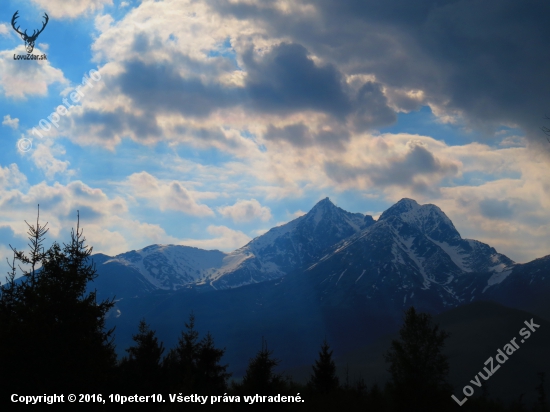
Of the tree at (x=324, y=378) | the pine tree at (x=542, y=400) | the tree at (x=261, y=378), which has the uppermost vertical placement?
the tree at (x=261, y=378)

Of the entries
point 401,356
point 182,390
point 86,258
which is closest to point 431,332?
point 401,356

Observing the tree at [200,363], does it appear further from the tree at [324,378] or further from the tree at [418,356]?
the tree at [418,356]

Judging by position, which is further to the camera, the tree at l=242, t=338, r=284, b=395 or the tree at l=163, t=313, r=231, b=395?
the tree at l=163, t=313, r=231, b=395

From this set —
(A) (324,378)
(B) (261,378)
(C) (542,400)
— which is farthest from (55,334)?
(C) (542,400)

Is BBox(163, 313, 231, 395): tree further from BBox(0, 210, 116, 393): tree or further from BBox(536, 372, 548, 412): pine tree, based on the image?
BBox(536, 372, 548, 412): pine tree

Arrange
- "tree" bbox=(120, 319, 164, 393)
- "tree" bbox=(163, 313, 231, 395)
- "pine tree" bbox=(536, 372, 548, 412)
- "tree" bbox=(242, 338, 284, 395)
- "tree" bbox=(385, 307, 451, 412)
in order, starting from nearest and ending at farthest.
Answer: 1. "tree" bbox=(242, 338, 284, 395)
2. "tree" bbox=(120, 319, 164, 393)
3. "tree" bbox=(163, 313, 231, 395)
4. "pine tree" bbox=(536, 372, 548, 412)
5. "tree" bbox=(385, 307, 451, 412)

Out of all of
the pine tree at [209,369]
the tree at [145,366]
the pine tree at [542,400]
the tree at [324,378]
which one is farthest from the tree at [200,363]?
the pine tree at [542,400]

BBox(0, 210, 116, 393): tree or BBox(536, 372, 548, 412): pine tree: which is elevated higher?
BBox(0, 210, 116, 393): tree

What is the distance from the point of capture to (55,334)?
2538 centimetres

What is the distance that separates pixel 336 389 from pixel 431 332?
19423mm

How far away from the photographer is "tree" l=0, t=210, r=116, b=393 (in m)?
24.4

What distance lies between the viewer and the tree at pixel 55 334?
24.4 metres

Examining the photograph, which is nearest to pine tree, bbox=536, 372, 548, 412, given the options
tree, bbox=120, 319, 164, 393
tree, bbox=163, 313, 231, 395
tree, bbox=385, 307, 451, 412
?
tree, bbox=385, 307, 451, 412

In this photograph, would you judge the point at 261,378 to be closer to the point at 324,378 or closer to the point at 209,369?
the point at 209,369
